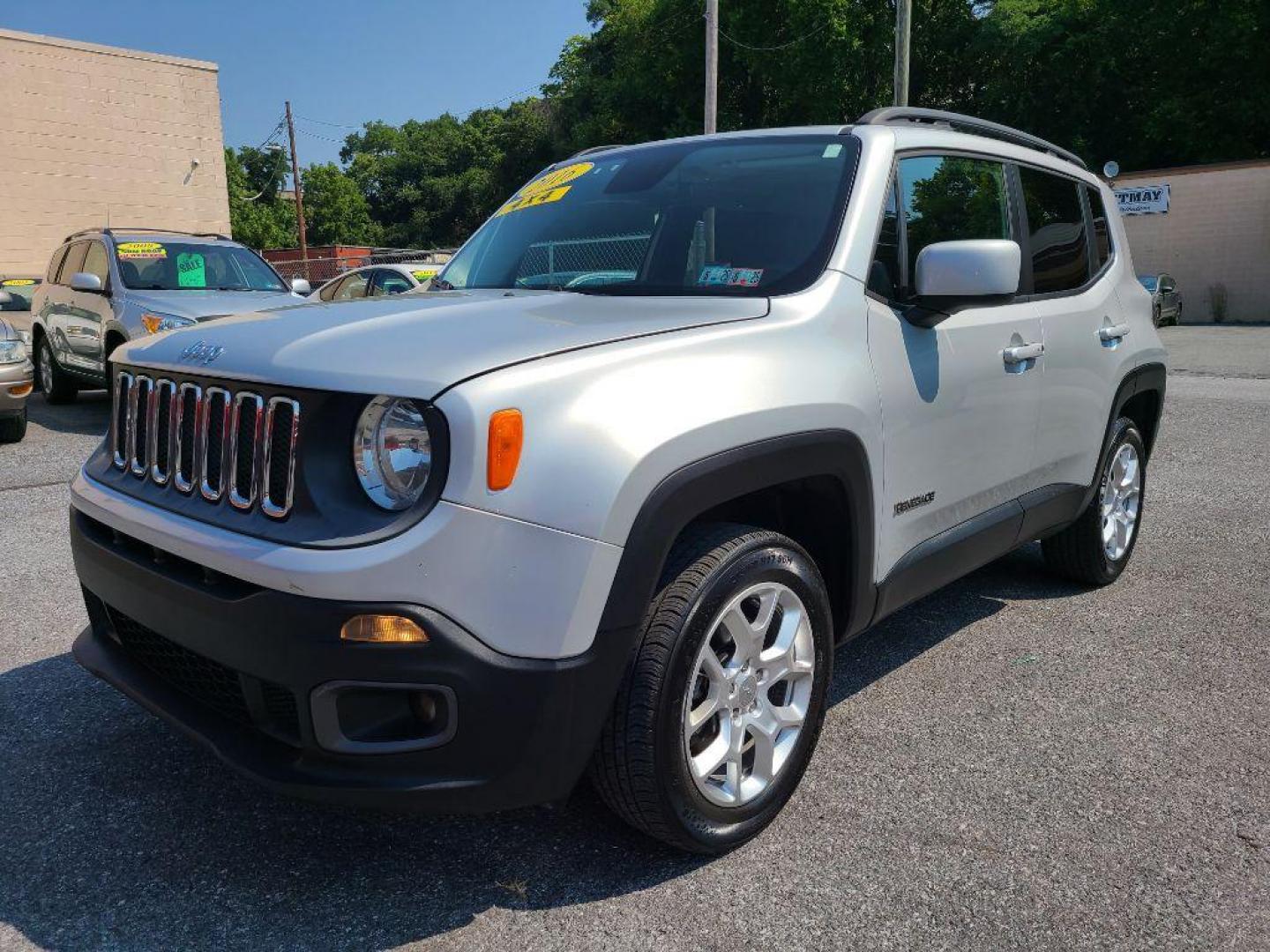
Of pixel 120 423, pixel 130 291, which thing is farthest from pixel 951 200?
pixel 130 291

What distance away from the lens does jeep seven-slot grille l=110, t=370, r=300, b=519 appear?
86.0 inches

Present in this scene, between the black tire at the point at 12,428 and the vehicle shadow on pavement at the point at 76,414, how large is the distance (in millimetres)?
530

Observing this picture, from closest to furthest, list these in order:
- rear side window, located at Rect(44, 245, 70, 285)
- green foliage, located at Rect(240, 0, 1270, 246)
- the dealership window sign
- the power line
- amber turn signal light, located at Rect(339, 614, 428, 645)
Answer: amber turn signal light, located at Rect(339, 614, 428, 645) < rear side window, located at Rect(44, 245, 70, 285) < the dealership window sign < green foliage, located at Rect(240, 0, 1270, 246) < the power line

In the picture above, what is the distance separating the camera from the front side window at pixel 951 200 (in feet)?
10.6

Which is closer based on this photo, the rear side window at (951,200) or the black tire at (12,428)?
the rear side window at (951,200)

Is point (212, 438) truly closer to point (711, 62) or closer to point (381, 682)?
point (381, 682)

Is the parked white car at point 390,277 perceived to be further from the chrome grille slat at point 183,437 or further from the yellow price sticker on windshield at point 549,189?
the chrome grille slat at point 183,437

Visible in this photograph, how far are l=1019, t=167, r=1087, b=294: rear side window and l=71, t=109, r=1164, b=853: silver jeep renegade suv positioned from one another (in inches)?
12.6

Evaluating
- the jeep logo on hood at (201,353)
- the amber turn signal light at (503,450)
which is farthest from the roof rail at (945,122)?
the jeep logo on hood at (201,353)

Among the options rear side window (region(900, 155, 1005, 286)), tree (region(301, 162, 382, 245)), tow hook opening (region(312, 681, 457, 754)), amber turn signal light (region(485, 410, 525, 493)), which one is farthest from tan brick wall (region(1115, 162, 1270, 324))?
tree (region(301, 162, 382, 245))

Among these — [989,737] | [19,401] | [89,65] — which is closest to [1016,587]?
[989,737]

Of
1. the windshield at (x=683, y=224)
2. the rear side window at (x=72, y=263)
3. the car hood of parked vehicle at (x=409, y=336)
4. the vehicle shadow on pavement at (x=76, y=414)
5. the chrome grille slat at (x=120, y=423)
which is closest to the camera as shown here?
the car hood of parked vehicle at (x=409, y=336)

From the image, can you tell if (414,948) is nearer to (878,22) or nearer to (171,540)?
(171,540)

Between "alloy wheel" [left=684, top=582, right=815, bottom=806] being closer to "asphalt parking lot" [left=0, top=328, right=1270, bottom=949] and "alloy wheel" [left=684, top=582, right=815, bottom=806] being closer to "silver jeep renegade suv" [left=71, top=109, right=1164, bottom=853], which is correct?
"silver jeep renegade suv" [left=71, top=109, right=1164, bottom=853]
